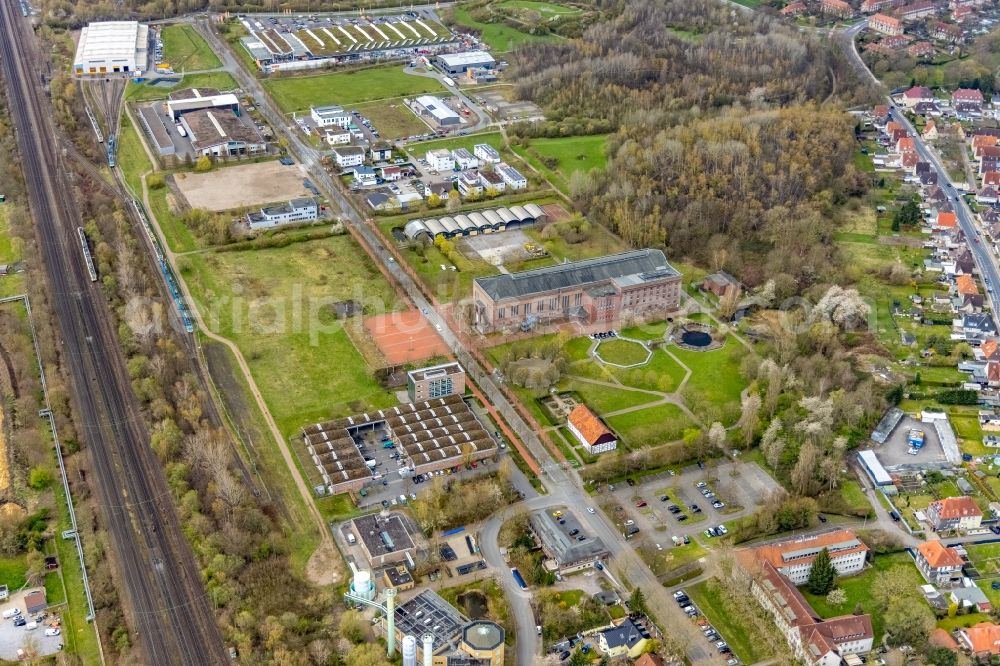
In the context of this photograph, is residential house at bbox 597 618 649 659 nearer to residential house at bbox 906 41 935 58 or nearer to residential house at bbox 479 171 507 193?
residential house at bbox 479 171 507 193

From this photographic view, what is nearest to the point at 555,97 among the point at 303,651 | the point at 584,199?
the point at 584,199

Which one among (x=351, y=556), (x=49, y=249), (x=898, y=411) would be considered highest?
(x=898, y=411)

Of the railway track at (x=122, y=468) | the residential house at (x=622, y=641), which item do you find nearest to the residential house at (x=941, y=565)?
the residential house at (x=622, y=641)

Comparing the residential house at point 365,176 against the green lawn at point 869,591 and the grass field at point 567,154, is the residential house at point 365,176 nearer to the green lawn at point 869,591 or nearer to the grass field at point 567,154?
the grass field at point 567,154

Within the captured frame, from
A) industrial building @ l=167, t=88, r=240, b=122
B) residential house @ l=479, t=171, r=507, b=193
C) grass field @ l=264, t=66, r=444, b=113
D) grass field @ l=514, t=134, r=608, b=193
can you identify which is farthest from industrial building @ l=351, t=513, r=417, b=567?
grass field @ l=264, t=66, r=444, b=113

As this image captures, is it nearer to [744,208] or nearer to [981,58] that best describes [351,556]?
[744,208]

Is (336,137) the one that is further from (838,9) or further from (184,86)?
(838,9)

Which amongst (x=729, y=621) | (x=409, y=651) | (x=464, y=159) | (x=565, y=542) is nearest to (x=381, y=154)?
(x=464, y=159)
